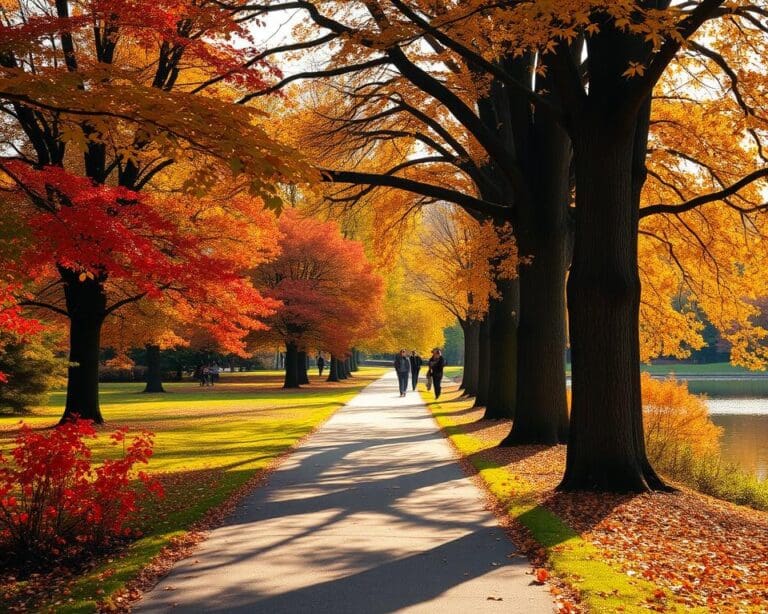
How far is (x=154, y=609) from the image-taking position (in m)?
5.32

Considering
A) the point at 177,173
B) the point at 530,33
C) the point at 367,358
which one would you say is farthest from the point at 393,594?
the point at 367,358

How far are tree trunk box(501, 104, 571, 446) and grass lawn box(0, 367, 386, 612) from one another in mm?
4655

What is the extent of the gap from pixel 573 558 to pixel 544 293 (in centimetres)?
843

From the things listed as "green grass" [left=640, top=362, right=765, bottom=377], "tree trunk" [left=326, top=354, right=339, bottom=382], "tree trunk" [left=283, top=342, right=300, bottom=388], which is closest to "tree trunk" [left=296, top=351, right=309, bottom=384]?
"tree trunk" [left=283, top=342, right=300, bottom=388]

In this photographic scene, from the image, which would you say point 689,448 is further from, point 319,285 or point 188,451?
point 319,285

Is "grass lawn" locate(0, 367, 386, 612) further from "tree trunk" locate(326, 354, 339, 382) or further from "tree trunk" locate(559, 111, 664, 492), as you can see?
"tree trunk" locate(326, 354, 339, 382)

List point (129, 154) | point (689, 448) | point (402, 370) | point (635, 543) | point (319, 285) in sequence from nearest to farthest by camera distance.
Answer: point (635, 543) → point (129, 154) → point (689, 448) → point (402, 370) → point (319, 285)

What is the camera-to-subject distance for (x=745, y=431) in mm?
25734

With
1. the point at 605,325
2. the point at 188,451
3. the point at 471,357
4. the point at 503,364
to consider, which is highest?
the point at 605,325

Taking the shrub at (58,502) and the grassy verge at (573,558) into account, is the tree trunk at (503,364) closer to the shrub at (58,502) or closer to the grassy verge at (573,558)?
the grassy verge at (573,558)

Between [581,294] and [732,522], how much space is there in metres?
3.15

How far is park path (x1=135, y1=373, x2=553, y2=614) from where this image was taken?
5461 millimetres

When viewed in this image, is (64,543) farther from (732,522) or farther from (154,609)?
(732,522)

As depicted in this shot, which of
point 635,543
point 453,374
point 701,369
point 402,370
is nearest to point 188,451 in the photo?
point 635,543
